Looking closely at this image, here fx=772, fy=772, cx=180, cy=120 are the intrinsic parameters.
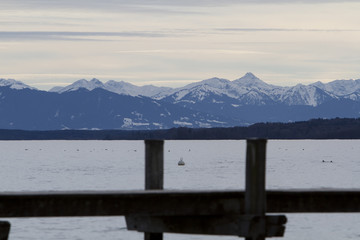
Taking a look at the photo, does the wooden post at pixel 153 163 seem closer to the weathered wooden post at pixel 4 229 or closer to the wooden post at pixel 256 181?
the wooden post at pixel 256 181

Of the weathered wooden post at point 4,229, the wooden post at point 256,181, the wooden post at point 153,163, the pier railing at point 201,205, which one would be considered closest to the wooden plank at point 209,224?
the pier railing at point 201,205

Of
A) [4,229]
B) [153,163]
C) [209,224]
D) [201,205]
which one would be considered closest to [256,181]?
[201,205]

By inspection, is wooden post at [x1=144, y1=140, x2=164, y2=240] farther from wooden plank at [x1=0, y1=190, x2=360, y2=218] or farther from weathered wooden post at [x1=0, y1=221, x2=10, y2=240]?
weathered wooden post at [x1=0, y1=221, x2=10, y2=240]

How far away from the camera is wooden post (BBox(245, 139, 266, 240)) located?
42.5 ft

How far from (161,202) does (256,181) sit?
5.39ft

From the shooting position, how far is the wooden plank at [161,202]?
1260 cm

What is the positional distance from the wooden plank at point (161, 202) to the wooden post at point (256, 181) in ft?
0.90

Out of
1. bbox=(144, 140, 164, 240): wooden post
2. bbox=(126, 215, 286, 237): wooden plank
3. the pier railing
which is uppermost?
bbox=(144, 140, 164, 240): wooden post

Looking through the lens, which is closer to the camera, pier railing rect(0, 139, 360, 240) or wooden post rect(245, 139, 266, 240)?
pier railing rect(0, 139, 360, 240)

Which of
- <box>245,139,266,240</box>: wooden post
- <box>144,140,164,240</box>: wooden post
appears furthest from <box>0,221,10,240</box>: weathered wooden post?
<box>245,139,266,240</box>: wooden post

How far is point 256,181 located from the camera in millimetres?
13031

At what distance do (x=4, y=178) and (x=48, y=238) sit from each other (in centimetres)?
7407

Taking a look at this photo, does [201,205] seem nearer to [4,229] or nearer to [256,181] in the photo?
[256,181]

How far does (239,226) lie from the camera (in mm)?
13227
